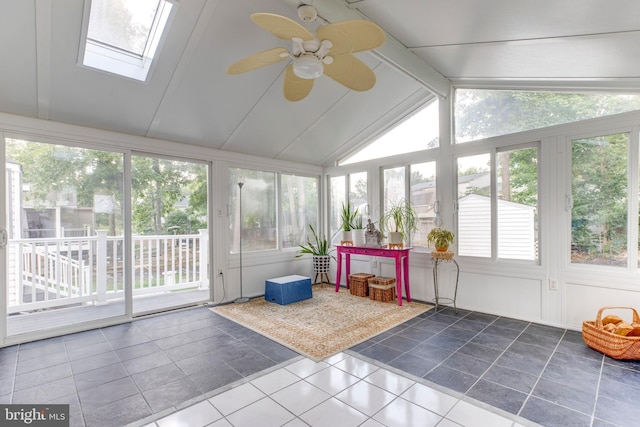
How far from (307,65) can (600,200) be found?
128 inches

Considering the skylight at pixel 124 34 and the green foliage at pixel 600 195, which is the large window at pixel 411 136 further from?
the skylight at pixel 124 34

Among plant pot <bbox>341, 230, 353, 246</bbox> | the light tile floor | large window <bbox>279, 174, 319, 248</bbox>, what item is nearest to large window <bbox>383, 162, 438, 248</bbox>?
plant pot <bbox>341, 230, 353, 246</bbox>

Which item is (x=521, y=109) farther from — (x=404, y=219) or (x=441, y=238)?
(x=404, y=219)

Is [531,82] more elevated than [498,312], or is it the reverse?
[531,82]

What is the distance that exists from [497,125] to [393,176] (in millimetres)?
1618

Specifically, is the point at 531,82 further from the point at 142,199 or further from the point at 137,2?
the point at 142,199

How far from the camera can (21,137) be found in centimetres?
316

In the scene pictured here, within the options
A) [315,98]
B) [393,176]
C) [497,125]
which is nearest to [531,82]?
[497,125]

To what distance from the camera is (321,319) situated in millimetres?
3689

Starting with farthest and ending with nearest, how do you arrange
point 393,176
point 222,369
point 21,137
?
1. point 393,176
2. point 21,137
3. point 222,369

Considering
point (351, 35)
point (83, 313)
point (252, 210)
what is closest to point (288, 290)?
point (252, 210)

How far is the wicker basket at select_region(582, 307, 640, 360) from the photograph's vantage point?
8.32ft

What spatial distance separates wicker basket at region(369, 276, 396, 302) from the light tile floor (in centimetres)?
198

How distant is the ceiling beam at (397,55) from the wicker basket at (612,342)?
9.77ft
